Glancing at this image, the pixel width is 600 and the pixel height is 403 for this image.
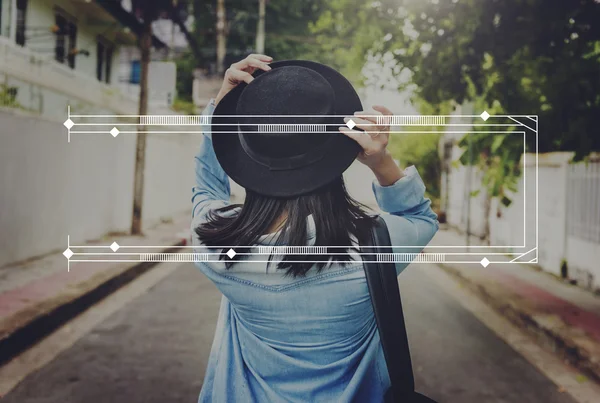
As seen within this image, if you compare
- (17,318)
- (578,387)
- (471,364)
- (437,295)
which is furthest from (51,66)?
(578,387)

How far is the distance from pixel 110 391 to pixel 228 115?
2556mm

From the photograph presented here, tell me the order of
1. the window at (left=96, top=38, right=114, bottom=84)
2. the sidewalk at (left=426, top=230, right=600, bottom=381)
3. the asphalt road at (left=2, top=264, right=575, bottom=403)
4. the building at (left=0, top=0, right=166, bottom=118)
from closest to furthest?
the asphalt road at (left=2, top=264, right=575, bottom=403) < the sidewalk at (left=426, top=230, right=600, bottom=381) < the building at (left=0, top=0, right=166, bottom=118) < the window at (left=96, top=38, right=114, bottom=84)

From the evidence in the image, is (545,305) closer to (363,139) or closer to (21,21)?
(363,139)

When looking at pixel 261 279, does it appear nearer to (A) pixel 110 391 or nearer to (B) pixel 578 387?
(A) pixel 110 391

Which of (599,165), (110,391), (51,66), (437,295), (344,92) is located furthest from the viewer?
(51,66)

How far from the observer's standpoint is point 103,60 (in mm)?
13312

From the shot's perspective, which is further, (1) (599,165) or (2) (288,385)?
(1) (599,165)

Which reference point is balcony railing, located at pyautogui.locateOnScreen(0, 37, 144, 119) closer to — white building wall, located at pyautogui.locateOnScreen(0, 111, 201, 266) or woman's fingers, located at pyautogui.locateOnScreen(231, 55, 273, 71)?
white building wall, located at pyautogui.locateOnScreen(0, 111, 201, 266)

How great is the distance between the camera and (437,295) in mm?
6113

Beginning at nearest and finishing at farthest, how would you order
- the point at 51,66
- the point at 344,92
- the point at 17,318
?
1. the point at 344,92
2. the point at 17,318
3. the point at 51,66

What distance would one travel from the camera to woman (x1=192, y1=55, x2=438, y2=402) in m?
1.18

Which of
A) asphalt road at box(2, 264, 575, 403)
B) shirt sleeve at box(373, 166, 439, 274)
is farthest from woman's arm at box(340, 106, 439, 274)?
asphalt road at box(2, 264, 575, 403)

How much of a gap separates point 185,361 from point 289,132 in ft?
9.87

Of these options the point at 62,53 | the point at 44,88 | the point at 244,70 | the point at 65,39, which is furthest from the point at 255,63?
the point at 65,39
